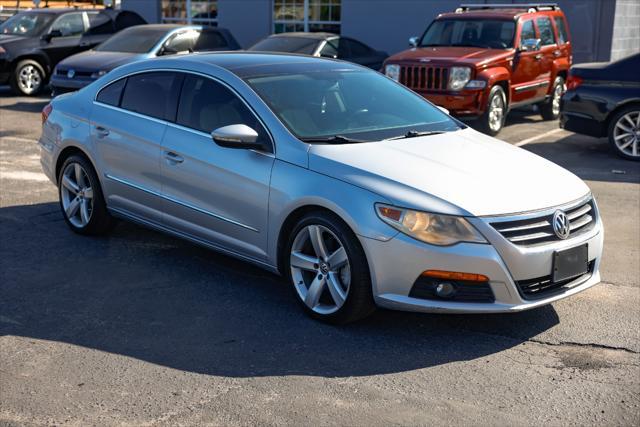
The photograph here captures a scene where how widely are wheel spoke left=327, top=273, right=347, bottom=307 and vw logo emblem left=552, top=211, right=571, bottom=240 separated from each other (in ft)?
4.21

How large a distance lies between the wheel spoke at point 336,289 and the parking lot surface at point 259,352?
190mm

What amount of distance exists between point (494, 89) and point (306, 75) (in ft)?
24.0

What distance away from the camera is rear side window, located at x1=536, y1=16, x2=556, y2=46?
1496cm

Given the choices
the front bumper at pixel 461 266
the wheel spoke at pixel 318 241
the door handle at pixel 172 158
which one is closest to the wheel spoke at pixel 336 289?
the wheel spoke at pixel 318 241

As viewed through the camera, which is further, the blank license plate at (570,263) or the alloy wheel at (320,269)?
the alloy wheel at (320,269)

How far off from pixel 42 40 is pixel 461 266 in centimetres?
1523

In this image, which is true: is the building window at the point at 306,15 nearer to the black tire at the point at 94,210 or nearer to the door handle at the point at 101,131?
the black tire at the point at 94,210

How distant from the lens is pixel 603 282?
6566 millimetres

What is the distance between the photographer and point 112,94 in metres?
7.41

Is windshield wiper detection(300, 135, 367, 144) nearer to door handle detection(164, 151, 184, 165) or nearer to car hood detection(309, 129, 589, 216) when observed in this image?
car hood detection(309, 129, 589, 216)

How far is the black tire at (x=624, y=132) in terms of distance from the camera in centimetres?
1155

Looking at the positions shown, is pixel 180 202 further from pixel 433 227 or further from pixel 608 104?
pixel 608 104

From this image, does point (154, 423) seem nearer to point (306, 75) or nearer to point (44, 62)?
point (306, 75)

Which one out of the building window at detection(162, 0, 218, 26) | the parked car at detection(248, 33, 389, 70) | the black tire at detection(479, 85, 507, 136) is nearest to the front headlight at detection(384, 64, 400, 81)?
the black tire at detection(479, 85, 507, 136)
